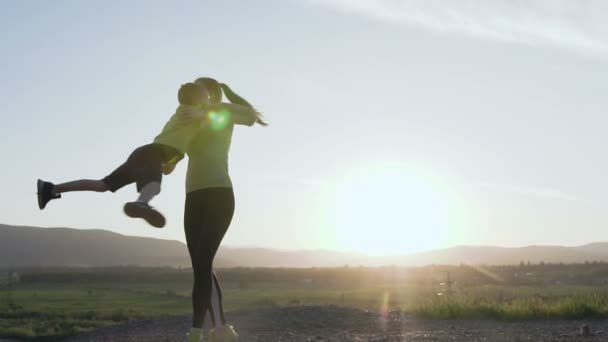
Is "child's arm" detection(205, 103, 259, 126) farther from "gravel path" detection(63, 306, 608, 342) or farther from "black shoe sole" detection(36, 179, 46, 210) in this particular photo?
"gravel path" detection(63, 306, 608, 342)

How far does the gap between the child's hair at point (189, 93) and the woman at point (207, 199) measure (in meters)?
0.23

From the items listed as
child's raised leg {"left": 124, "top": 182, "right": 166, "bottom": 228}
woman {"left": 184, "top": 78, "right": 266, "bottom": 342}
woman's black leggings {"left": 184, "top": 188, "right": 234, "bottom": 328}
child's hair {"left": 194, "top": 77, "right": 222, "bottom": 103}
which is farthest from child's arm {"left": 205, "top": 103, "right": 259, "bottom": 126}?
child's raised leg {"left": 124, "top": 182, "right": 166, "bottom": 228}

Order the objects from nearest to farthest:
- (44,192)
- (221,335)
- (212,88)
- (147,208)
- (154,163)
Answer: (147,208)
(154,163)
(44,192)
(212,88)
(221,335)

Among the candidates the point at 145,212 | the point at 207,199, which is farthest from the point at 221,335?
the point at 145,212

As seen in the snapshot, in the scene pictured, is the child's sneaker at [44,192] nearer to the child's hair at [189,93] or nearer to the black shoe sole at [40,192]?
the black shoe sole at [40,192]

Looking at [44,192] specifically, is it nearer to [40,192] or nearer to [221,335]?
[40,192]

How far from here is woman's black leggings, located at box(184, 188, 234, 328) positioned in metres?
6.41

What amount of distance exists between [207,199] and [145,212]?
0.58 metres

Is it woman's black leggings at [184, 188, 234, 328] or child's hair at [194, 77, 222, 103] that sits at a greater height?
child's hair at [194, 77, 222, 103]

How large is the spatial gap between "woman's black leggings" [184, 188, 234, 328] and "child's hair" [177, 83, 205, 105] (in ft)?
2.52

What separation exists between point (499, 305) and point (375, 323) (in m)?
2.52

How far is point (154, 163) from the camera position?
6199 millimetres

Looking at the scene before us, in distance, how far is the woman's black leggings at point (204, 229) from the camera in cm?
641

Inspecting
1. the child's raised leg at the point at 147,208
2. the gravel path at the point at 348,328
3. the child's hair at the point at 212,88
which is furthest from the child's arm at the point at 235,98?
the gravel path at the point at 348,328
